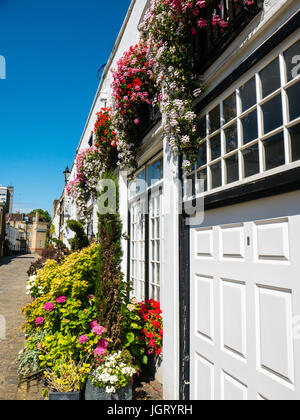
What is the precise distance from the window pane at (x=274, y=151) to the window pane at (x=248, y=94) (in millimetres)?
483

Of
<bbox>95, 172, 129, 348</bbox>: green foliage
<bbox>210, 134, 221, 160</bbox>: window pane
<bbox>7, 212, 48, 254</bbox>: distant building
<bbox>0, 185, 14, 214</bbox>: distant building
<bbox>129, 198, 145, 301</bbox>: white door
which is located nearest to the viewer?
<bbox>210, 134, 221, 160</bbox>: window pane

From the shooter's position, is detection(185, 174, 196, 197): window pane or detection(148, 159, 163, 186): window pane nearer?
detection(185, 174, 196, 197): window pane

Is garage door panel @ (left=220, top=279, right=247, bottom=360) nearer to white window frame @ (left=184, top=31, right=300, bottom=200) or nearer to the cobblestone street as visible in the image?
white window frame @ (left=184, top=31, right=300, bottom=200)

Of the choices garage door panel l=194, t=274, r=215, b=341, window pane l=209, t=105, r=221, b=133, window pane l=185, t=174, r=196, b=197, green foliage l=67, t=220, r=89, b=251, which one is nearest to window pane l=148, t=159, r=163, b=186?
window pane l=185, t=174, r=196, b=197

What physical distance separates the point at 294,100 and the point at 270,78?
41 centimetres

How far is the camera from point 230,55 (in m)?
2.98

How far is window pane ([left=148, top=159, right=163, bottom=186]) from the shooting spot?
Answer: 5155mm

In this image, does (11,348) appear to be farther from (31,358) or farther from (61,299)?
(61,299)

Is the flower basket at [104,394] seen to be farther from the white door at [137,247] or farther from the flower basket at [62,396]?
the white door at [137,247]

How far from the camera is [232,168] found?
299 centimetres

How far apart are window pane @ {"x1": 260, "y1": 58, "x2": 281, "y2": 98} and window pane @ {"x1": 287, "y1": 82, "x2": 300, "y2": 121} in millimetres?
183

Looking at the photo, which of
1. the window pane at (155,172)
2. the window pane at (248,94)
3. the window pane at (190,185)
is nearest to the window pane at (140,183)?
the window pane at (155,172)
